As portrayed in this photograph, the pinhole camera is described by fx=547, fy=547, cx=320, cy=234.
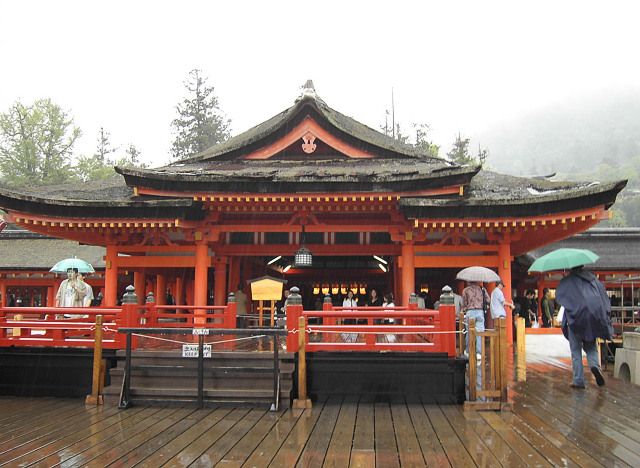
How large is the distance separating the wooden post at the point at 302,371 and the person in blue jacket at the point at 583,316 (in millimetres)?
4713

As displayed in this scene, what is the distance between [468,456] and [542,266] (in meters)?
5.58

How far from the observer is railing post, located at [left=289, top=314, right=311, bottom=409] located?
850 centimetres

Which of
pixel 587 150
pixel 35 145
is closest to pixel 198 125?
pixel 35 145

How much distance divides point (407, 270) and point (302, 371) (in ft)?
23.0

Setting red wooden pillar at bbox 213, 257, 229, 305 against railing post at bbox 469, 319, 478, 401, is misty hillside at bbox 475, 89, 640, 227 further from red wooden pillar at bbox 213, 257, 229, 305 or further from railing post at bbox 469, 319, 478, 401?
railing post at bbox 469, 319, 478, 401

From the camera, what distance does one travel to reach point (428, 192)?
15.0 m

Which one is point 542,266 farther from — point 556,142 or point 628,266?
point 556,142

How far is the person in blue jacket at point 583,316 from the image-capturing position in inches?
371

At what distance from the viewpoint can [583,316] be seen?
947 cm

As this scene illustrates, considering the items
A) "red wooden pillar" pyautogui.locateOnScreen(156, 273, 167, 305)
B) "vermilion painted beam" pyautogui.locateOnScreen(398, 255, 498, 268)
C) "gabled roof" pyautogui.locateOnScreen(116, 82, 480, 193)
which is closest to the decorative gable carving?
"gabled roof" pyautogui.locateOnScreen(116, 82, 480, 193)

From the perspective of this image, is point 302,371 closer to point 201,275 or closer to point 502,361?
point 502,361

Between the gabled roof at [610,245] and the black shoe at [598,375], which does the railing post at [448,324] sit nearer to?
the black shoe at [598,375]

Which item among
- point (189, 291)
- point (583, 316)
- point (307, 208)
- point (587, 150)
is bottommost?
point (583, 316)

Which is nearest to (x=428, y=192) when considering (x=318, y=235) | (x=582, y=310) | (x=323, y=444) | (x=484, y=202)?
(x=484, y=202)
